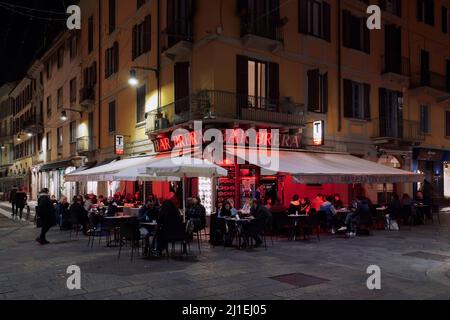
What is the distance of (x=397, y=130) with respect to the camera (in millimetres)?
21078

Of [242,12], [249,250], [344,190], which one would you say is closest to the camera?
[249,250]

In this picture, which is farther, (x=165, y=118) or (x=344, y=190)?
(x=344, y=190)

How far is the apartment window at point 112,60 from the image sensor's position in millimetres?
22094

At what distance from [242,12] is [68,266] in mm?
10613

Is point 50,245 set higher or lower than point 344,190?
lower

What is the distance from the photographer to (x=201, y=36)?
15664 mm

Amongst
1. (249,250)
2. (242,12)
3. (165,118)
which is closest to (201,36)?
(242,12)

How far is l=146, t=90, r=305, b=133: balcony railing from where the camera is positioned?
15.0 metres

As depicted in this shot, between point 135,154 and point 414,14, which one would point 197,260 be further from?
point 414,14

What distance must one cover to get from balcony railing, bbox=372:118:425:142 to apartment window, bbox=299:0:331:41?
16.1 feet

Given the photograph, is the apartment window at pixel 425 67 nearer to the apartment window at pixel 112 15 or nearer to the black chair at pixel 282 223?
the black chair at pixel 282 223

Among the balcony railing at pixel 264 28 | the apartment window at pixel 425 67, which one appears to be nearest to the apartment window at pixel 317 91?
the balcony railing at pixel 264 28

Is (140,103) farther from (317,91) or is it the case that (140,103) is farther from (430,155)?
(430,155)

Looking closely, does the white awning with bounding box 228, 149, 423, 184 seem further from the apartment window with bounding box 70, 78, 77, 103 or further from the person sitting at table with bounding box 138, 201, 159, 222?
the apartment window with bounding box 70, 78, 77, 103
